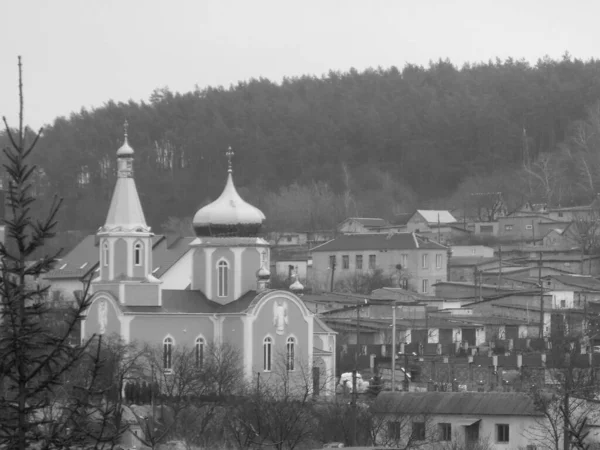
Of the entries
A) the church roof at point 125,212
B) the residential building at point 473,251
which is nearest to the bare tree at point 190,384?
the church roof at point 125,212

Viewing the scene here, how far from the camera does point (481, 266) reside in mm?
61906

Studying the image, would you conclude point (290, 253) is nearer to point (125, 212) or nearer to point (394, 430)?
point (125, 212)

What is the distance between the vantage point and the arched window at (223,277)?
39750mm

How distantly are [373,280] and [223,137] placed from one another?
37.0 m

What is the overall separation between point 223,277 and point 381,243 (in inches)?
913

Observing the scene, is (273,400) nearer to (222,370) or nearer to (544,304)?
(222,370)

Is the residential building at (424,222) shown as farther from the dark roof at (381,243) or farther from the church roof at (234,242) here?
the church roof at (234,242)

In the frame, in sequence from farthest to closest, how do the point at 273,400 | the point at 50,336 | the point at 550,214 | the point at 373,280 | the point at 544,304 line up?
1. the point at 550,214
2. the point at 373,280
3. the point at 544,304
4. the point at 273,400
5. the point at 50,336

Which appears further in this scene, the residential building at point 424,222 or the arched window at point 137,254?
the residential building at point 424,222

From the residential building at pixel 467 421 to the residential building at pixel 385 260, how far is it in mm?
31601

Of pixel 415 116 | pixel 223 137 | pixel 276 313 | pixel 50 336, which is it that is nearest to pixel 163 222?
pixel 223 137

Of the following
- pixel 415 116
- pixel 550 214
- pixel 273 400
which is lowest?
pixel 273 400

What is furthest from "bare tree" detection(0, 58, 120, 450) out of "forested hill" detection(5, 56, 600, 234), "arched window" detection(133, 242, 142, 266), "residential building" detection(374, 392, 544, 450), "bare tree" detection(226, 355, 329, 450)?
"forested hill" detection(5, 56, 600, 234)

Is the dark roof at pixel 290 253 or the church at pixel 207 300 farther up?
the dark roof at pixel 290 253
